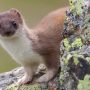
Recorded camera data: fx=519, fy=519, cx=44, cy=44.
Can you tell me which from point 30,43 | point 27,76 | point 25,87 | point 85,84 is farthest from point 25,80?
point 85,84

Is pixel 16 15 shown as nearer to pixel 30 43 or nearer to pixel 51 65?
pixel 30 43

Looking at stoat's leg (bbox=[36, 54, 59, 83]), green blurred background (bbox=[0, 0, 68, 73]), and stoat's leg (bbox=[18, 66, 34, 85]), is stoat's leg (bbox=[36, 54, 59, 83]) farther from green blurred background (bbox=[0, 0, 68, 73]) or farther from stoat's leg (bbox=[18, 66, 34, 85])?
green blurred background (bbox=[0, 0, 68, 73])

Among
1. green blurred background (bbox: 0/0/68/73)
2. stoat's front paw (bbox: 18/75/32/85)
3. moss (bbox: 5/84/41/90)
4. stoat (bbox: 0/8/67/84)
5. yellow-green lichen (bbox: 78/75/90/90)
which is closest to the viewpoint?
yellow-green lichen (bbox: 78/75/90/90)

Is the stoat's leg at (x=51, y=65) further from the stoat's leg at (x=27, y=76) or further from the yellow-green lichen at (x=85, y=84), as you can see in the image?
the yellow-green lichen at (x=85, y=84)

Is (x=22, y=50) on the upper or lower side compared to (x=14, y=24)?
lower

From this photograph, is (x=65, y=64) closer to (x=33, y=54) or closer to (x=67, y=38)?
(x=67, y=38)

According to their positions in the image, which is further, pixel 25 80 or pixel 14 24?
pixel 25 80

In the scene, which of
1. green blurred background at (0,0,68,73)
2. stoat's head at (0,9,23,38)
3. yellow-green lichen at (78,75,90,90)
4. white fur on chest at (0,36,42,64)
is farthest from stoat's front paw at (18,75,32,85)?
green blurred background at (0,0,68,73)
